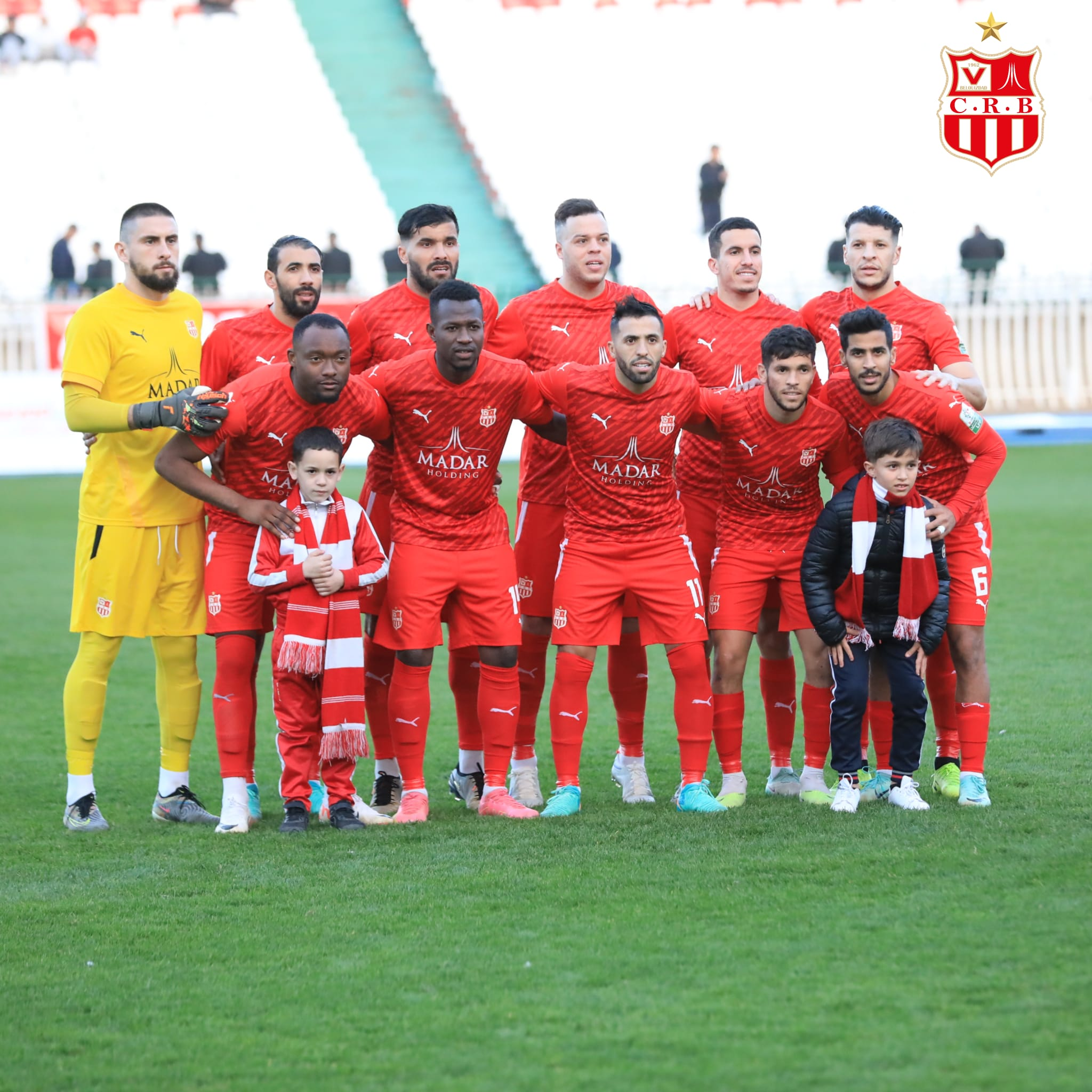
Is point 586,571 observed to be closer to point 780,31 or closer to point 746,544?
point 746,544

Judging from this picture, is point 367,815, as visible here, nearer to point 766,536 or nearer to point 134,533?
point 134,533

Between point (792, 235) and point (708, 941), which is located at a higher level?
point (792, 235)

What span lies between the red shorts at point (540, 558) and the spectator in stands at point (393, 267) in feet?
56.8

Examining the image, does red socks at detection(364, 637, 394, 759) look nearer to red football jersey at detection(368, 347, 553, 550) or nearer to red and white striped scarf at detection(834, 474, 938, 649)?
red football jersey at detection(368, 347, 553, 550)

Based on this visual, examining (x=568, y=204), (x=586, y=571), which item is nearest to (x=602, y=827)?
(x=586, y=571)

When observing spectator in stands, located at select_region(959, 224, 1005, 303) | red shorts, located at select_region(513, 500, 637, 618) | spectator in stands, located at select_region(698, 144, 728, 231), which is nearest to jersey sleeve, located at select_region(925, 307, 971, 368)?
red shorts, located at select_region(513, 500, 637, 618)

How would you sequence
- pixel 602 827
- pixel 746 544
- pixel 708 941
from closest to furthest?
pixel 708 941 → pixel 602 827 → pixel 746 544

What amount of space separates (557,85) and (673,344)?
87.9 feet

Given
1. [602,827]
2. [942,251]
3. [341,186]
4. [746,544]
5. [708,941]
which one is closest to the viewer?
[708,941]

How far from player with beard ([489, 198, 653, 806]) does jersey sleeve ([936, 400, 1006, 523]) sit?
4.24ft

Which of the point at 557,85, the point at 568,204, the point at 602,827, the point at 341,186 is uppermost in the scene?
the point at 557,85

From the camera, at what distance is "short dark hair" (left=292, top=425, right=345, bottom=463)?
5531 mm

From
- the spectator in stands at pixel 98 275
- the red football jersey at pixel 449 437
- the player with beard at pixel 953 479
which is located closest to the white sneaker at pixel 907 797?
the player with beard at pixel 953 479

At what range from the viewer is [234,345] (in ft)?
19.7
